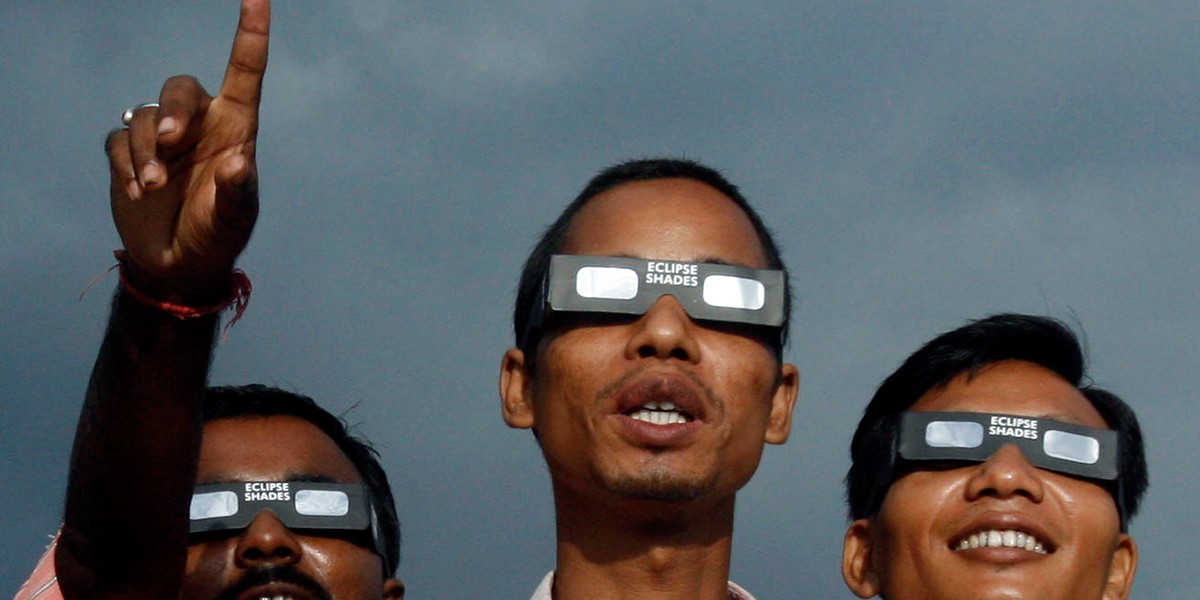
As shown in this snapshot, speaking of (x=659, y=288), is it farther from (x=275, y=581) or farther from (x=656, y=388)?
(x=275, y=581)

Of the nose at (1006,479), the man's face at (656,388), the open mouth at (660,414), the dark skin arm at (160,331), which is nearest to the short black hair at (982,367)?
the nose at (1006,479)

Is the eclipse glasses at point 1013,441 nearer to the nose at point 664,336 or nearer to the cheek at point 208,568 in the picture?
the nose at point 664,336

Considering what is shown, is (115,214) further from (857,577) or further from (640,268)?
(857,577)

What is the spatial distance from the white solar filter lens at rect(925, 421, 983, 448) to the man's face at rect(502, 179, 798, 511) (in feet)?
2.39

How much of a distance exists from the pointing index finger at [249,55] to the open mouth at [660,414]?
1.76 m

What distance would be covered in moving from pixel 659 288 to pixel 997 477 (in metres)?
1.56

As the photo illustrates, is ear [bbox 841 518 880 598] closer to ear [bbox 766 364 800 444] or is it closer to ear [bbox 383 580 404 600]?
ear [bbox 766 364 800 444]

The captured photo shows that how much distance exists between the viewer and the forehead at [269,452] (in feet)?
24.8

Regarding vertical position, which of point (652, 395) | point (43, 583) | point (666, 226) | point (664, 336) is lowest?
point (43, 583)

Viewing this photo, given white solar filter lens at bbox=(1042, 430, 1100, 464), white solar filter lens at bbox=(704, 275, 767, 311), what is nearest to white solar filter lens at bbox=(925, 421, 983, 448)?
white solar filter lens at bbox=(1042, 430, 1100, 464)

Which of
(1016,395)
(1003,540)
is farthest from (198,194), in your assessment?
(1016,395)

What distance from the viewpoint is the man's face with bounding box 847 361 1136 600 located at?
22.5ft

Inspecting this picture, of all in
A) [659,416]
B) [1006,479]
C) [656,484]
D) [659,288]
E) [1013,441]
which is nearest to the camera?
[656,484]

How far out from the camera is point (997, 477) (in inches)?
276
